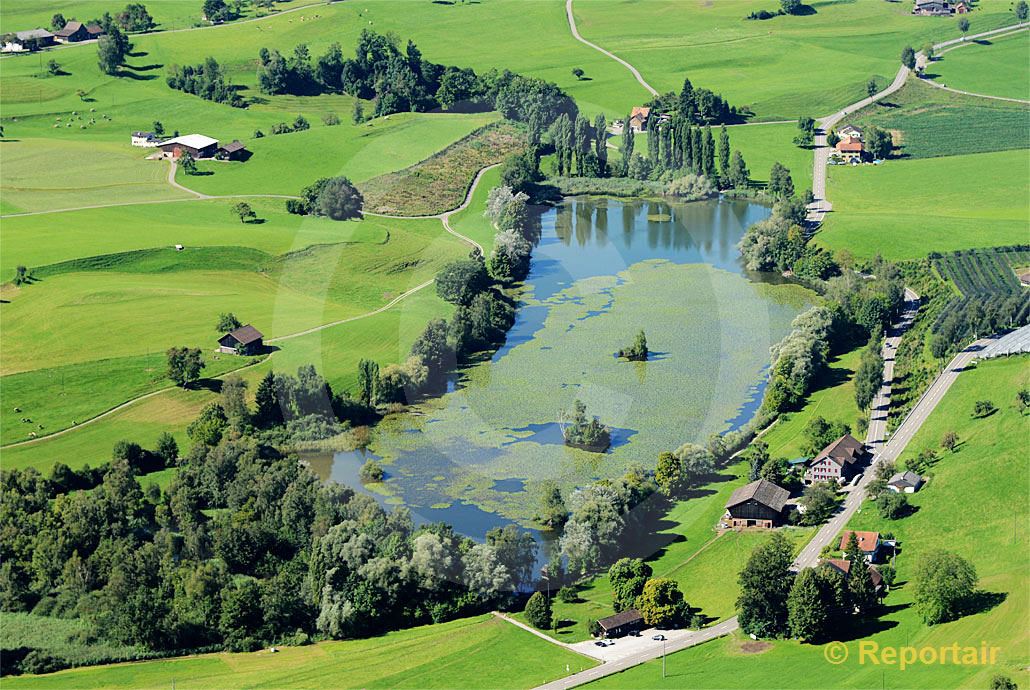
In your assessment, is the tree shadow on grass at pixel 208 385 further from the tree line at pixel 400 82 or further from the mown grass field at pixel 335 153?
the tree line at pixel 400 82

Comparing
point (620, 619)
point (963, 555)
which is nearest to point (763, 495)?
point (963, 555)

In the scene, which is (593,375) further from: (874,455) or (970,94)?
(970,94)

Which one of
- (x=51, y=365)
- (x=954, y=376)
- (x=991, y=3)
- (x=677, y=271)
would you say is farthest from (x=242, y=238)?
(x=991, y=3)

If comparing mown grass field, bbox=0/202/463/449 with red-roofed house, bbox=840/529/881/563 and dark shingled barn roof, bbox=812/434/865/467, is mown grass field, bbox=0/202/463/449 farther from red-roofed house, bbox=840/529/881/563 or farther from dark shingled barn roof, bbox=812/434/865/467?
red-roofed house, bbox=840/529/881/563

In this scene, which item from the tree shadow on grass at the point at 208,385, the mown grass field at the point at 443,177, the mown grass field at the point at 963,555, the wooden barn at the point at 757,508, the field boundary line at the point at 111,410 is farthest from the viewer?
the mown grass field at the point at 443,177

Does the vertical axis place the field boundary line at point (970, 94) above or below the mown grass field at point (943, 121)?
above

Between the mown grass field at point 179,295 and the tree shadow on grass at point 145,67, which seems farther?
the tree shadow on grass at point 145,67

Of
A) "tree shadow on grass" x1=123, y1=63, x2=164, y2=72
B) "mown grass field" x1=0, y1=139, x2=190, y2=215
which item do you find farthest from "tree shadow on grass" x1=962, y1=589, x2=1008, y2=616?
"tree shadow on grass" x1=123, y1=63, x2=164, y2=72

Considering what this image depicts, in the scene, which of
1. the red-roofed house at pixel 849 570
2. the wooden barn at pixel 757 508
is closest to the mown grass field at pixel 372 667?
the red-roofed house at pixel 849 570
